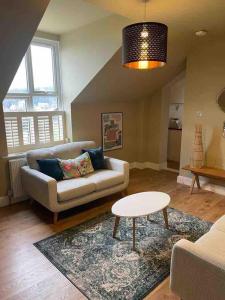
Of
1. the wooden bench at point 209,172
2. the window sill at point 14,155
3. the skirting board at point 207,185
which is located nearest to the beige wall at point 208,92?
the wooden bench at point 209,172

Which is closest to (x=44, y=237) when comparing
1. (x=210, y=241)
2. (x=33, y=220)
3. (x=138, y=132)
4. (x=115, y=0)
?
(x=33, y=220)

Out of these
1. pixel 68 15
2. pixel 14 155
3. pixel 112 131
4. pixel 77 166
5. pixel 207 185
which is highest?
pixel 68 15

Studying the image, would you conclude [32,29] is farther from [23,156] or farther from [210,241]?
[210,241]

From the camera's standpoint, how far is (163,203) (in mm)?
2477

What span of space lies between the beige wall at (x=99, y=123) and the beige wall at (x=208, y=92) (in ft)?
4.32

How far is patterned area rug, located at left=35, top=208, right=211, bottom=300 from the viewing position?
1.87 metres

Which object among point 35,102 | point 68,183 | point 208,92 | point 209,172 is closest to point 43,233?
point 68,183

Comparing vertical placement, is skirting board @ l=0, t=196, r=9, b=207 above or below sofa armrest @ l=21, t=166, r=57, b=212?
below

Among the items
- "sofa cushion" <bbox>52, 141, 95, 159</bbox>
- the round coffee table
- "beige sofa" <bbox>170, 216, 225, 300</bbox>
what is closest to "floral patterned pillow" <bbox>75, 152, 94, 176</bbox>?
"sofa cushion" <bbox>52, 141, 95, 159</bbox>

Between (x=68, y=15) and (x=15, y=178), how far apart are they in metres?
2.37

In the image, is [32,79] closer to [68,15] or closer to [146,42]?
[68,15]

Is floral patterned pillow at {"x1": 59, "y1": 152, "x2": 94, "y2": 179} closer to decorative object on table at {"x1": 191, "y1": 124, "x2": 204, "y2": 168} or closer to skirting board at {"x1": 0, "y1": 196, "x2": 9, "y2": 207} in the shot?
skirting board at {"x1": 0, "y1": 196, "x2": 9, "y2": 207}

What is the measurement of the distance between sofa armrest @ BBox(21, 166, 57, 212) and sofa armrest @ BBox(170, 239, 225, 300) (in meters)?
1.62

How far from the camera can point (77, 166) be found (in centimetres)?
334
